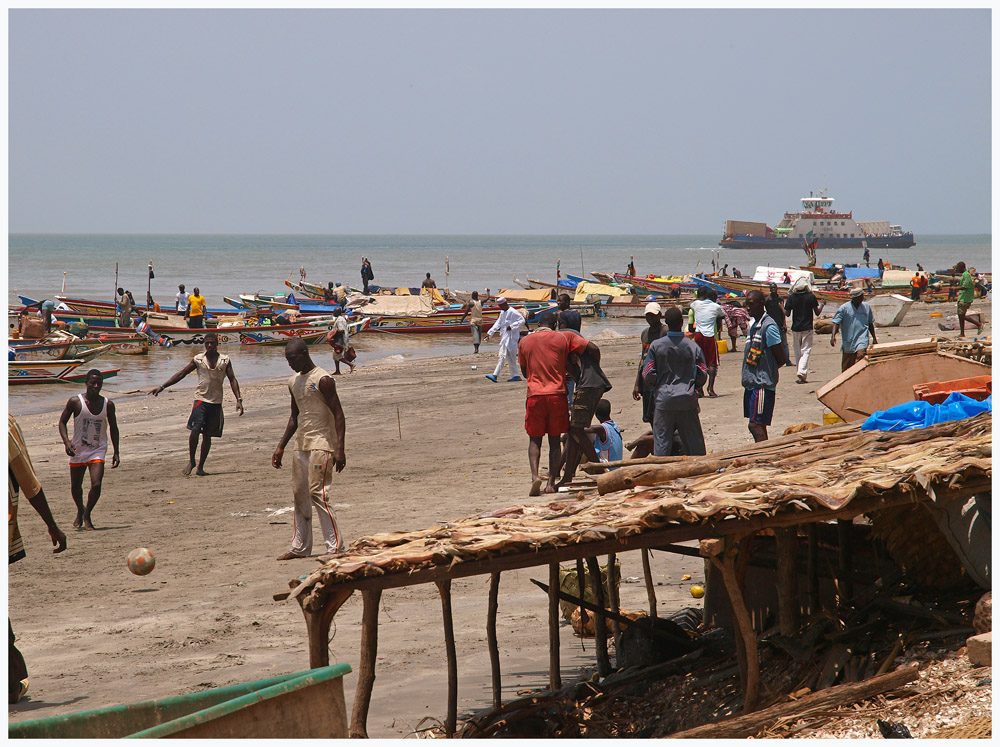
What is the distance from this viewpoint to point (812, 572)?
6164 mm

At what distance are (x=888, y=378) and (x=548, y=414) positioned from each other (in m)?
3.02

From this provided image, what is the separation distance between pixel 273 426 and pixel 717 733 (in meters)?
12.6

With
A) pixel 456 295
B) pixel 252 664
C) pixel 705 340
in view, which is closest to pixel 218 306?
pixel 456 295

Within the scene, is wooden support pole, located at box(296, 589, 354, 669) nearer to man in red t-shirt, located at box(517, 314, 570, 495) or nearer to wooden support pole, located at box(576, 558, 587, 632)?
wooden support pole, located at box(576, 558, 587, 632)

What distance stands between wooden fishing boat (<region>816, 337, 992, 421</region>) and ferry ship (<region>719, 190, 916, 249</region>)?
266ft

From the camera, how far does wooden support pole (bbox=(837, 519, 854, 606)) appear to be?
6109mm

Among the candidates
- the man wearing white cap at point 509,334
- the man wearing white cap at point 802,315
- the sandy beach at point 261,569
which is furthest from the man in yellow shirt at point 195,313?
the man wearing white cap at point 802,315

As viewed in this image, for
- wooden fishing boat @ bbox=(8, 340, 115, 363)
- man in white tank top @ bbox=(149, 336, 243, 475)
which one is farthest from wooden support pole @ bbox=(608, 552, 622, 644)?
wooden fishing boat @ bbox=(8, 340, 115, 363)

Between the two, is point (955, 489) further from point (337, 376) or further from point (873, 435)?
point (337, 376)

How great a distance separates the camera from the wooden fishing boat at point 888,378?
8602 mm

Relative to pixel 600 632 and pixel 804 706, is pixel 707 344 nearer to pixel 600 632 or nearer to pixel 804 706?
pixel 600 632

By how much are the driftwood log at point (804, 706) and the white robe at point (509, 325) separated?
1306 centimetres

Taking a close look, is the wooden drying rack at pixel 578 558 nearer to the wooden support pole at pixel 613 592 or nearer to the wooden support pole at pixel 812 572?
the wooden support pole at pixel 812 572

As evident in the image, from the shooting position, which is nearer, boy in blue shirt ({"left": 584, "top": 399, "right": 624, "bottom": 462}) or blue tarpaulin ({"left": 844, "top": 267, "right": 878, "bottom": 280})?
Answer: boy in blue shirt ({"left": 584, "top": 399, "right": 624, "bottom": 462})
